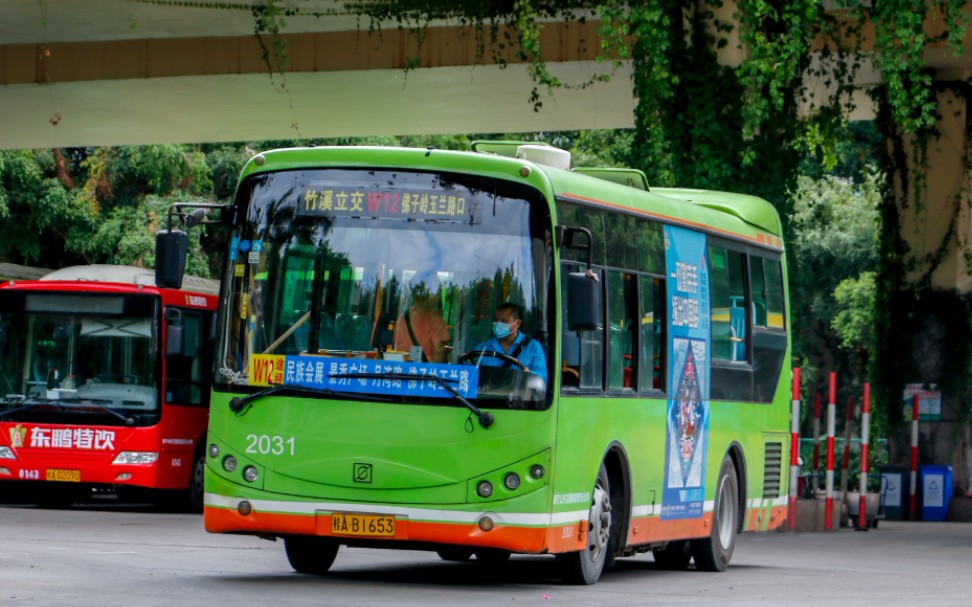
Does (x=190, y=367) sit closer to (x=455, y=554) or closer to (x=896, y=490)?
(x=455, y=554)

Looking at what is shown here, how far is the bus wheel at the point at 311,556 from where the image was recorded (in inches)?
532

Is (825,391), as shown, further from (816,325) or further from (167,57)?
(167,57)

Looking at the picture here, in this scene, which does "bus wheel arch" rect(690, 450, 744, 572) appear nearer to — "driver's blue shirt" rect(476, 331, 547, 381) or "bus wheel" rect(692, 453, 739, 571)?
"bus wheel" rect(692, 453, 739, 571)

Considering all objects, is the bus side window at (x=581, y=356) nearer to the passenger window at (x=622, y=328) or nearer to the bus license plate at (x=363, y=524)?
the passenger window at (x=622, y=328)

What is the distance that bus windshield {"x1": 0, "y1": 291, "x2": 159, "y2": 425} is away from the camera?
73.7 ft

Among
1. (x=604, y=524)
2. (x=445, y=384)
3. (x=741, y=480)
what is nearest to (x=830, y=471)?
(x=741, y=480)

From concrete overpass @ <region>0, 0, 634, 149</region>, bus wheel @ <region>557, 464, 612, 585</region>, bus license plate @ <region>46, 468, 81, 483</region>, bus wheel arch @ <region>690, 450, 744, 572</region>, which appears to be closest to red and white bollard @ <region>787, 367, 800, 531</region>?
concrete overpass @ <region>0, 0, 634, 149</region>

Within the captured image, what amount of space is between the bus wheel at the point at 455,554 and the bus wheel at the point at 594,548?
680 millimetres

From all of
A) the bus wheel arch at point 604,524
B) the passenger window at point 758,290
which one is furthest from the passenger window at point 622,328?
the passenger window at point 758,290

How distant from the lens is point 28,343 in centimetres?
2286

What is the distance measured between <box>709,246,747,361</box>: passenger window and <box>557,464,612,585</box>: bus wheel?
110 inches

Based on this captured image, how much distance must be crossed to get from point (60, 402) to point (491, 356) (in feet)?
37.9

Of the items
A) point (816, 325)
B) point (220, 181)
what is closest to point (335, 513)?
point (220, 181)

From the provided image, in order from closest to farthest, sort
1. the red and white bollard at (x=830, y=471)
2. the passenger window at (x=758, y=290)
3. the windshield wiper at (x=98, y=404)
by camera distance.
Result: the passenger window at (x=758, y=290)
the windshield wiper at (x=98, y=404)
the red and white bollard at (x=830, y=471)
